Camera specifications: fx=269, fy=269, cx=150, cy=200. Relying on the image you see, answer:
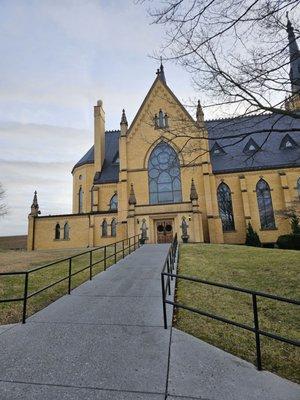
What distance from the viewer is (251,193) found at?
29.0m

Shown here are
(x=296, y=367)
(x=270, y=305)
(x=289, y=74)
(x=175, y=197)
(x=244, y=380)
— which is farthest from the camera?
(x=175, y=197)

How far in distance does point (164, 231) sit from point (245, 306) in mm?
19459

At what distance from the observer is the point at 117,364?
365 centimetres

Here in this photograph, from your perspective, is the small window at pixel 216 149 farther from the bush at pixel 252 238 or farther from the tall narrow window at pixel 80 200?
the tall narrow window at pixel 80 200

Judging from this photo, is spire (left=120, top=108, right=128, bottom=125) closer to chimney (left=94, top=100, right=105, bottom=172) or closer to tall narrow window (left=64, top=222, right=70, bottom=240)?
chimney (left=94, top=100, right=105, bottom=172)

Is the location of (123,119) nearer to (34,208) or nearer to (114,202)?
(114,202)

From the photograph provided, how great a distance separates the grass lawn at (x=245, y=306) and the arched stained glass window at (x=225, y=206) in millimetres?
14406

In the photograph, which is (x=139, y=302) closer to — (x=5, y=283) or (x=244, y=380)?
(x=244, y=380)

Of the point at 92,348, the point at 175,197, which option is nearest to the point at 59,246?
the point at 175,197

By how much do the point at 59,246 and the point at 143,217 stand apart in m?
9.43

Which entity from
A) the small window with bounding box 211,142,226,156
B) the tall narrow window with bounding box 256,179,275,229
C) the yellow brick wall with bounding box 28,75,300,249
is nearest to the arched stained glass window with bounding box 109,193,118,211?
the yellow brick wall with bounding box 28,75,300,249

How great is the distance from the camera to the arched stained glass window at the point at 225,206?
95.0ft

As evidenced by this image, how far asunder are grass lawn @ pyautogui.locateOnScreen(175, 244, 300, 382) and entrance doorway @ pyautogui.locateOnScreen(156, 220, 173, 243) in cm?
1188

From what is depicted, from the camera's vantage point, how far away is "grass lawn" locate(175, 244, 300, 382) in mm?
4484
